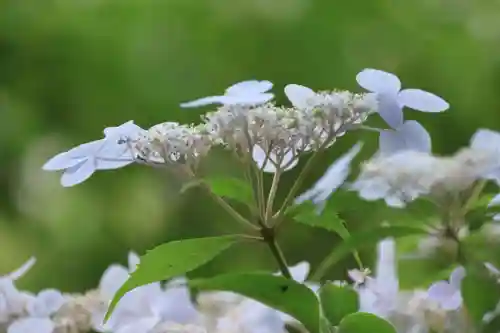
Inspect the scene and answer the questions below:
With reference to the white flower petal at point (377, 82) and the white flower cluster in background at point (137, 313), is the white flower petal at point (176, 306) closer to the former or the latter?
the white flower cluster in background at point (137, 313)

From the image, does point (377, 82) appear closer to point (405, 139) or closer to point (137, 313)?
point (405, 139)

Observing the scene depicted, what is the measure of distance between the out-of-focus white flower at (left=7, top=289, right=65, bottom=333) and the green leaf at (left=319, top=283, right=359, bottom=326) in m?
0.15

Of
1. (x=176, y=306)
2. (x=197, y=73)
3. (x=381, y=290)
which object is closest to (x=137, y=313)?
(x=176, y=306)

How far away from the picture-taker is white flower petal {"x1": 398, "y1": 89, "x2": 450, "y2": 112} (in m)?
0.32

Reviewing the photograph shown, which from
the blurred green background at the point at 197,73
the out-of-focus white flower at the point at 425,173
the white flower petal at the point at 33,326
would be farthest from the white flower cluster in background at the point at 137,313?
the blurred green background at the point at 197,73

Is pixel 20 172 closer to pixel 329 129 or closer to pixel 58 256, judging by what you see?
pixel 58 256

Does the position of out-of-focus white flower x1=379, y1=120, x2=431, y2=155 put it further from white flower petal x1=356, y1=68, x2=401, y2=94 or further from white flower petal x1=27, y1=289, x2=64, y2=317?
white flower petal x1=27, y1=289, x2=64, y2=317

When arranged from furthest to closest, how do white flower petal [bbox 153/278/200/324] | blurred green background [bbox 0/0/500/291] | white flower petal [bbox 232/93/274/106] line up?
blurred green background [bbox 0/0/500/291]
white flower petal [bbox 153/278/200/324]
white flower petal [bbox 232/93/274/106]

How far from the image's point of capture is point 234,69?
1.23 m

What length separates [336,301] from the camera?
1.08 feet

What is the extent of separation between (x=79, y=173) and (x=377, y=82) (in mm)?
123

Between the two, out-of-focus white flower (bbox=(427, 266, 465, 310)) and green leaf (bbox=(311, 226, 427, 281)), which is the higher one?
green leaf (bbox=(311, 226, 427, 281))

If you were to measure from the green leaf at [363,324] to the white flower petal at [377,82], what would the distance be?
0.28 ft

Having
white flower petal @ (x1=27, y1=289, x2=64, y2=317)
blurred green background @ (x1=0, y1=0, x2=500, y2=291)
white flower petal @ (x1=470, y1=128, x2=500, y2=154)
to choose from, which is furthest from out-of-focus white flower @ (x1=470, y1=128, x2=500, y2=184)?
blurred green background @ (x1=0, y1=0, x2=500, y2=291)
